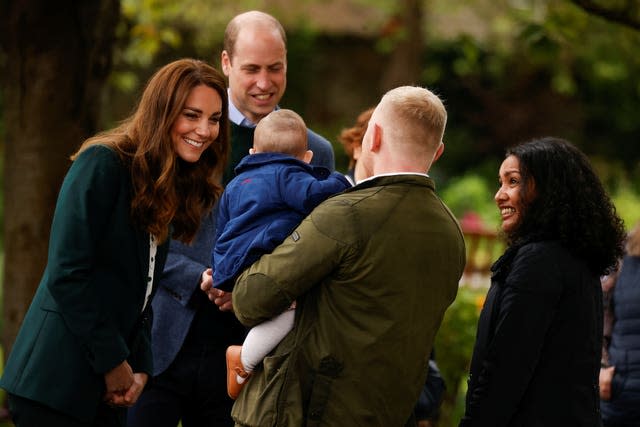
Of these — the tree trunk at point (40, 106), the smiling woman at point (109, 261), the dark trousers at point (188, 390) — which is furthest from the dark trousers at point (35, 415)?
the tree trunk at point (40, 106)

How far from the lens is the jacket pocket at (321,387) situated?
302cm

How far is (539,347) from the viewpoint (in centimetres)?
344

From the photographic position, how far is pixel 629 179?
23219 millimetres

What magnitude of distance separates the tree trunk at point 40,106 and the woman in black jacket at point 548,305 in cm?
337

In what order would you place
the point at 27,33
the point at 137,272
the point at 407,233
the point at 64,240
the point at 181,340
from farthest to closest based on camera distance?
the point at 27,33
the point at 181,340
the point at 137,272
the point at 64,240
the point at 407,233

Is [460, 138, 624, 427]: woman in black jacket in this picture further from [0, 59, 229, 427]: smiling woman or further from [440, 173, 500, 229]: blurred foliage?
[440, 173, 500, 229]: blurred foliage

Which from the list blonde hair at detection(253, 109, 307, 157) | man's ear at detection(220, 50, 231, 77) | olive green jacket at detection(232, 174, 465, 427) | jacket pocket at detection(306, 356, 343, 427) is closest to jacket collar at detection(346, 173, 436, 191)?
olive green jacket at detection(232, 174, 465, 427)

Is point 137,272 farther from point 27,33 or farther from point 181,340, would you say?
point 27,33

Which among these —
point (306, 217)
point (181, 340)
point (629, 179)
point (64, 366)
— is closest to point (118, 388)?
point (64, 366)

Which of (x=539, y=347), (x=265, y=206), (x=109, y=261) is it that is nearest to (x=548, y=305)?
(x=539, y=347)

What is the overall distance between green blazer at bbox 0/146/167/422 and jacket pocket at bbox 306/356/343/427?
2.59 feet

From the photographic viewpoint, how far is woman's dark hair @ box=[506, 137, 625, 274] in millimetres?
3557

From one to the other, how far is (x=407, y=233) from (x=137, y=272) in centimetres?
108

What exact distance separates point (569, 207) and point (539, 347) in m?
0.54
